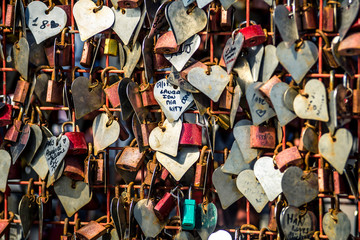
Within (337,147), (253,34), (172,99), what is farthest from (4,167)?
(337,147)

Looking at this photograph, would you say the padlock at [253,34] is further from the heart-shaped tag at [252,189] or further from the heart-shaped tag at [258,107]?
the heart-shaped tag at [252,189]

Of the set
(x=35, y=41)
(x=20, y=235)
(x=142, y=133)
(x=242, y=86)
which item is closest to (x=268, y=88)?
(x=242, y=86)

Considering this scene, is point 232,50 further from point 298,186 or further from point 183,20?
point 298,186

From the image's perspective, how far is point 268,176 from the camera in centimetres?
126

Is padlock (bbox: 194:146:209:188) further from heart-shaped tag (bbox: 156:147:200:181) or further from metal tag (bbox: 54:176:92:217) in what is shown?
metal tag (bbox: 54:176:92:217)

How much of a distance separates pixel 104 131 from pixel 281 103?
0.41 meters

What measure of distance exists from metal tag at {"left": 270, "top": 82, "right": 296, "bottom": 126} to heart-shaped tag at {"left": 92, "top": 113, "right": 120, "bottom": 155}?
36 centimetres

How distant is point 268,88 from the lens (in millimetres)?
1231

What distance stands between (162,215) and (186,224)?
58 millimetres

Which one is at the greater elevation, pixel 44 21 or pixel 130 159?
pixel 44 21

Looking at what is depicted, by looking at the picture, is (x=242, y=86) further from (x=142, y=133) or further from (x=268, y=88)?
(x=142, y=133)

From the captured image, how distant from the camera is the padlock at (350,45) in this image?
115 cm

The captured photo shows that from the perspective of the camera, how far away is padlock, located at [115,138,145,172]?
4.35 feet

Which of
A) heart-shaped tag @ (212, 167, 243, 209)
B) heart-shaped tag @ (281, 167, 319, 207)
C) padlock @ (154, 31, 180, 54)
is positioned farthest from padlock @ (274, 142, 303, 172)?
padlock @ (154, 31, 180, 54)
